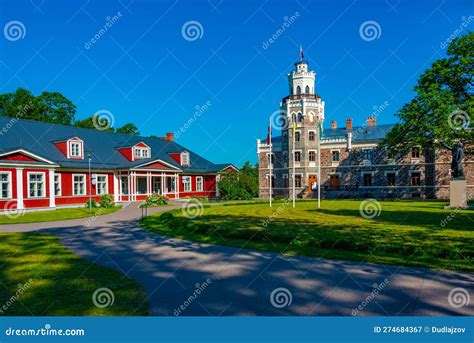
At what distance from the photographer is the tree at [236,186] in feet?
130

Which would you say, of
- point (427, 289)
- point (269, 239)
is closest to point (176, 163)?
point (269, 239)

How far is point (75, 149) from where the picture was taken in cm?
3219

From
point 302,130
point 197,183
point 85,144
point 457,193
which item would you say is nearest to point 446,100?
point 457,193

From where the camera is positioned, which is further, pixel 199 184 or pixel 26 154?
pixel 199 184

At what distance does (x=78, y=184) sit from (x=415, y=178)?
3545 centimetres

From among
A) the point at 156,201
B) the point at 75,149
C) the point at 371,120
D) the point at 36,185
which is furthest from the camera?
the point at 371,120

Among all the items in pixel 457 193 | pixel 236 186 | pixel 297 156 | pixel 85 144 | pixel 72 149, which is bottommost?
pixel 457 193

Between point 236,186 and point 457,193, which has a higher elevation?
point 236,186

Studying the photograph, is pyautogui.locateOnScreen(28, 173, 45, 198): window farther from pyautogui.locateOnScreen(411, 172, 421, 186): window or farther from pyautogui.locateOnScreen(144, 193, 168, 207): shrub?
pyautogui.locateOnScreen(411, 172, 421, 186): window

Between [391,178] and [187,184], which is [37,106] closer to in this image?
[187,184]

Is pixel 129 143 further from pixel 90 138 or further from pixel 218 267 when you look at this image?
pixel 218 267

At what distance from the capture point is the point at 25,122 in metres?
31.8

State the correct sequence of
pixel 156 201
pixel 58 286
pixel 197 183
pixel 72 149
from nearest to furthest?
pixel 58 286
pixel 72 149
pixel 156 201
pixel 197 183

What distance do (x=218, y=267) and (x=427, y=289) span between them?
175 inches
